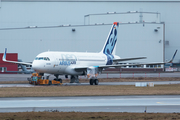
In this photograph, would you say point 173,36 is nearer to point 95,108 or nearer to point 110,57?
point 110,57

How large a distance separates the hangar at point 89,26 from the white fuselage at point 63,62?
130 feet

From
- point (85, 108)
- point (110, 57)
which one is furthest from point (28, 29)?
point (85, 108)

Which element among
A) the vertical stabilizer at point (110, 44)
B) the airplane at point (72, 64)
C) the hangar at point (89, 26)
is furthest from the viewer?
the hangar at point (89, 26)

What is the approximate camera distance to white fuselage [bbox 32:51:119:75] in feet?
137

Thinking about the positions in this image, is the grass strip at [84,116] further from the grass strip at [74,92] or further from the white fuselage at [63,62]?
the white fuselage at [63,62]

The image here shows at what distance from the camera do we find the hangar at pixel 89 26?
8869cm

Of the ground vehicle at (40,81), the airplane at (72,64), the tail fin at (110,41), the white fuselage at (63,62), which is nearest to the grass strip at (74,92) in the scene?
the ground vehicle at (40,81)

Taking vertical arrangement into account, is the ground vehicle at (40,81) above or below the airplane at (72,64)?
below

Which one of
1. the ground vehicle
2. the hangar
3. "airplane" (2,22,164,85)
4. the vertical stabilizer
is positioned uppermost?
the hangar

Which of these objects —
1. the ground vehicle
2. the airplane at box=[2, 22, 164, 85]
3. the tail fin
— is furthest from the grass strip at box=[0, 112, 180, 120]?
the tail fin

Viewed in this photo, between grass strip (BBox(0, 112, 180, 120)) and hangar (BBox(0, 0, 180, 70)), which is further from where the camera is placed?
hangar (BBox(0, 0, 180, 70))

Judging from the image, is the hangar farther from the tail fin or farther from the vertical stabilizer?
the tail fin

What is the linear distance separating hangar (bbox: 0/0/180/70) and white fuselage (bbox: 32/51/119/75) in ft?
130

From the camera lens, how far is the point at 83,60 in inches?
1861
